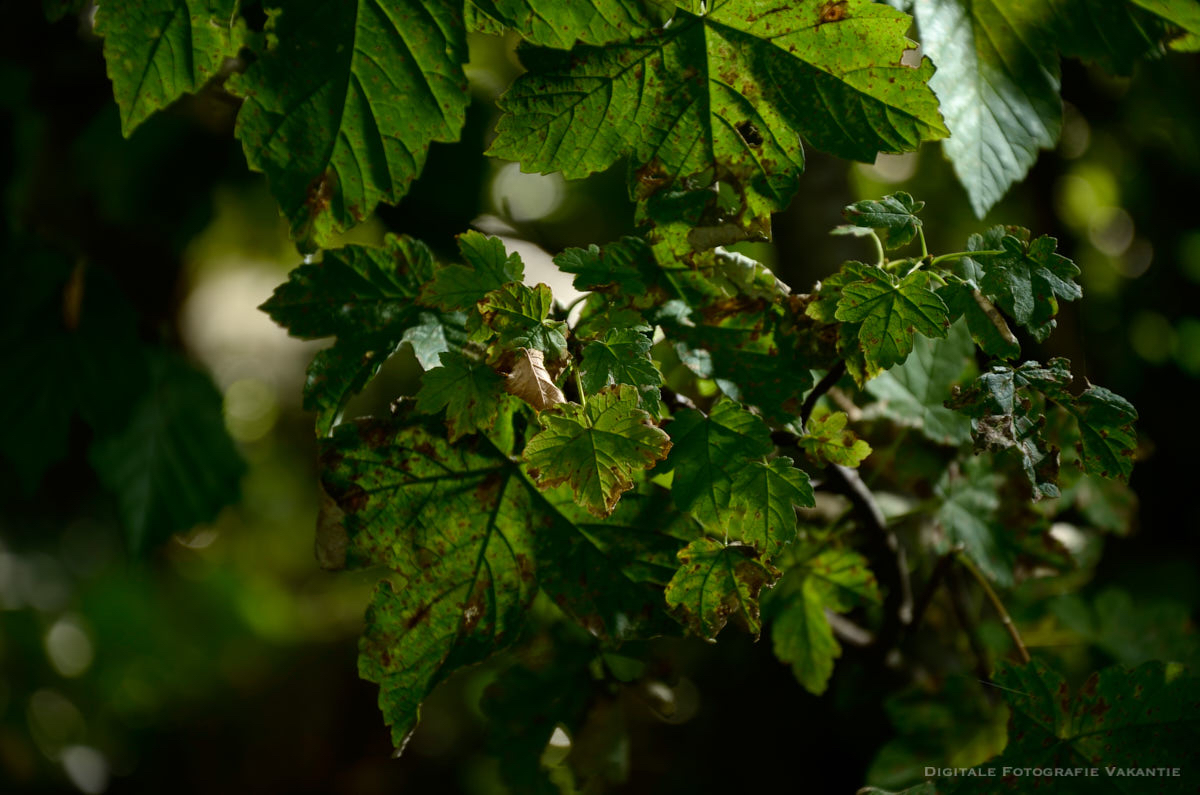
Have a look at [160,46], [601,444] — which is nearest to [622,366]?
[601,444]

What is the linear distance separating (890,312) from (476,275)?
24cm

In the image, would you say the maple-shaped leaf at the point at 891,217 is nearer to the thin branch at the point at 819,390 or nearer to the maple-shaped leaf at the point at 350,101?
the thin branch at the point at 819,390

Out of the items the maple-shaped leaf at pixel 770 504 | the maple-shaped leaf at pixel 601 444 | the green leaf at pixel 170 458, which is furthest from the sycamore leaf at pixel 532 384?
the green leaf at pixel 170 458

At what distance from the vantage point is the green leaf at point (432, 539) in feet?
Answer: 1.70

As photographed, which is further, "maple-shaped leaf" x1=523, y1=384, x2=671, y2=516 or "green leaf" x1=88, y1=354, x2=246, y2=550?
"green leaf" x1=88, y1=354, x2=246, y2=550

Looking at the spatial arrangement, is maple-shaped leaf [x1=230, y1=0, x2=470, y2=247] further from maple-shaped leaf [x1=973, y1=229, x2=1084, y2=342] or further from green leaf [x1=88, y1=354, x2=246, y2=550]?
green leaf [x1=88, y1=354, x2=246, y2=550]

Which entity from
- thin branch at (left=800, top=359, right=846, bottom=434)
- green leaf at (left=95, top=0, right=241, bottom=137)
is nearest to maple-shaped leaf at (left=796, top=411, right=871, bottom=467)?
thin branch at (left=800, top=359, right=846, bottom=434)

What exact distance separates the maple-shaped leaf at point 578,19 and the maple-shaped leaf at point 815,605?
1.37 ft

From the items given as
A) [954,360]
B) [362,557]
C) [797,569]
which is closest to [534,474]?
[362,557]

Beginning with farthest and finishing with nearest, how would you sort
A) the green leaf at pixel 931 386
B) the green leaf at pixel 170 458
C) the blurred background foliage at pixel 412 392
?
the green leaf at pixel 170 458 → the blurred background foliage at pixel 412 392 → the green leaf at pixel 931 386

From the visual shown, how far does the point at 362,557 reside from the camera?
54 centimetres

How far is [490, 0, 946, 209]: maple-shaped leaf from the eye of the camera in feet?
1.63

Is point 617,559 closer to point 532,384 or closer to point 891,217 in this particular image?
point 532,384

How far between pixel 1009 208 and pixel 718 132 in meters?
1.52
